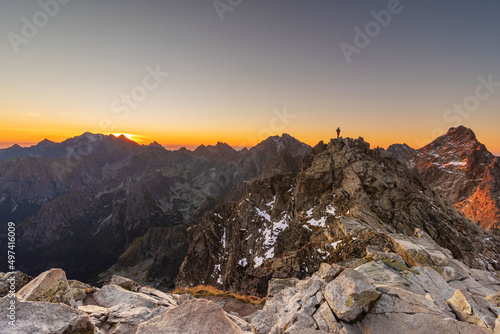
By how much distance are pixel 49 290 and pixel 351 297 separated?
14.5 meters

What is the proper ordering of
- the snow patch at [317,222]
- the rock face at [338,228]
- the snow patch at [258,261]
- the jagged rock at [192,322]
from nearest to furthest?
1. the jagged rock at [192,322]
2. the rock face at [338,228]
3. the snow patch at [317,222]
4. the snow patch at [258,261]

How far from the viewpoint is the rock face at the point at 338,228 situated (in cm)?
2339

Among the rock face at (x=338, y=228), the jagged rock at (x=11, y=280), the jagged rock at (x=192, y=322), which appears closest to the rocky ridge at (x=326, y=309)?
the jagged rock at (x=192, y=322)

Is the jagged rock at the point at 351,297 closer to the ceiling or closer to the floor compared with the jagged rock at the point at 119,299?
closer to the ceiling

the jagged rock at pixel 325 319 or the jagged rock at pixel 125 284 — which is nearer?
the jagged rock at pixel 325 319

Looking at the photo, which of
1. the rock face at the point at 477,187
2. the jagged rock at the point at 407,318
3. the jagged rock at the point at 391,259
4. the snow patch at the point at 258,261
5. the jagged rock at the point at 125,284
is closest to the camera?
the jagged rock at the point at 407,318

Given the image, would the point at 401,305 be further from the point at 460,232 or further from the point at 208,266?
the point at 208,266

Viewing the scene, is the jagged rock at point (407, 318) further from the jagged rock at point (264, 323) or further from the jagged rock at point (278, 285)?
the jagged rock at point (278, 285)

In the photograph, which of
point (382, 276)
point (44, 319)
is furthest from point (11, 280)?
point (382, 276)

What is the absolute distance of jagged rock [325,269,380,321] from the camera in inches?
356

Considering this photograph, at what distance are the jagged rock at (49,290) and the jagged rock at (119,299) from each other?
150 inches

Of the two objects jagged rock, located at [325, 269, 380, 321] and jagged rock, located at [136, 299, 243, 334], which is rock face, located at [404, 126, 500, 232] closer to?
jagged rock, located at [325, 269, 380, 321]

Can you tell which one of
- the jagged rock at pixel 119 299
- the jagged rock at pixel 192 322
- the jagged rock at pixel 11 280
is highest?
the jagged rock at pixel 192 322

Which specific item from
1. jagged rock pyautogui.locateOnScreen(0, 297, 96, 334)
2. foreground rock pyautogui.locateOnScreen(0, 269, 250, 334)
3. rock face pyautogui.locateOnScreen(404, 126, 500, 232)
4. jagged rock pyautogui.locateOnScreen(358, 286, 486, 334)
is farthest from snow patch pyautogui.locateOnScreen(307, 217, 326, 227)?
rock face pyautogui.locateOnScreen(404, 126, 500, 232)
